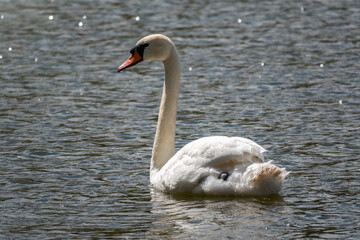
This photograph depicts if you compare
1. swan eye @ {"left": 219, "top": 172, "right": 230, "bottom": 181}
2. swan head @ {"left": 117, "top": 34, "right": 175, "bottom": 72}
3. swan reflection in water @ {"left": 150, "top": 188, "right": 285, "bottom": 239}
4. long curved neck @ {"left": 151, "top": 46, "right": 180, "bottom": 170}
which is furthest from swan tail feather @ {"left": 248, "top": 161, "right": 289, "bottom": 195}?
swan head @ {"left": 117, "top": 34, "right": 175, "bottom": 72}

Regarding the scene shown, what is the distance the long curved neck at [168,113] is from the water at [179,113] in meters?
0.51

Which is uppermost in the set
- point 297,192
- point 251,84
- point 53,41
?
point 53,41

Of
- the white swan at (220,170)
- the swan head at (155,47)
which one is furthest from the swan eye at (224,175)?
the swan head at (155,47)

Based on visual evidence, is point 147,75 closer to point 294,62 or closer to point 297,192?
point 294,62

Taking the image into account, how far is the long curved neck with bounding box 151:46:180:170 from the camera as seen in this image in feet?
33.7

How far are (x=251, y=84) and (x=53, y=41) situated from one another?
252 inches

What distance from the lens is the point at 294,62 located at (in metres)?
17.0

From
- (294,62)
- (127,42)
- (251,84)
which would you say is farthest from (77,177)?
(127,42)

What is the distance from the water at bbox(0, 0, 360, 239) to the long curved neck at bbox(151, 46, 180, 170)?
51cm

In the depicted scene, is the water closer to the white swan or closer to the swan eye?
the white swan

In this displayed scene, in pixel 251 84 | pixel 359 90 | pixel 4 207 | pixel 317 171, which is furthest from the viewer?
pixel 251 84

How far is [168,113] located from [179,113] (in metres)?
3.42

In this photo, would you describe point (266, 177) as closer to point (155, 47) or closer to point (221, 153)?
point (221, 153)

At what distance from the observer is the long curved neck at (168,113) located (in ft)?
33.7
